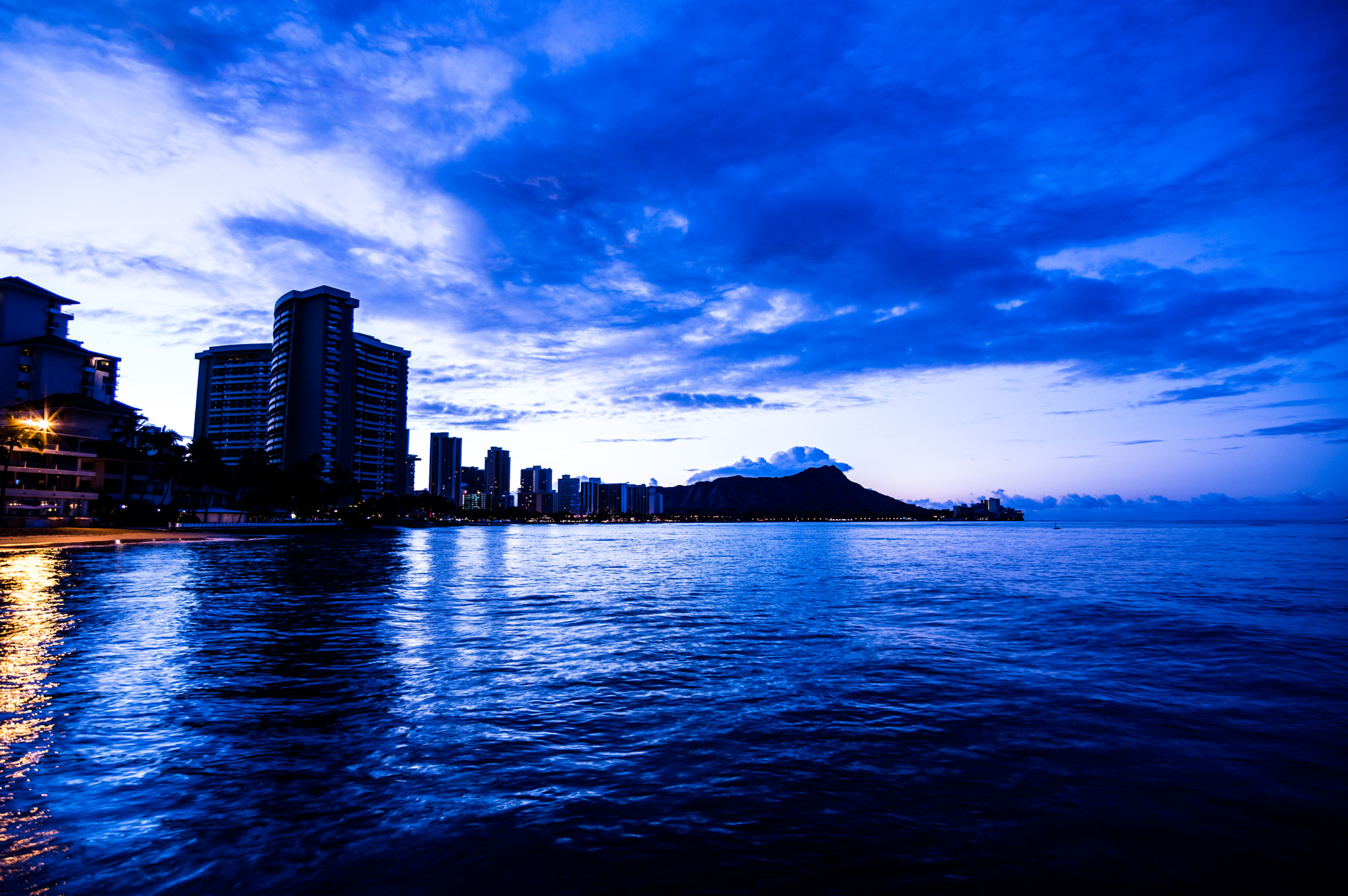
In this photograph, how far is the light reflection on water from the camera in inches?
290

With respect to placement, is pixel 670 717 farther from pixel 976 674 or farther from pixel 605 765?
pixel 976 674

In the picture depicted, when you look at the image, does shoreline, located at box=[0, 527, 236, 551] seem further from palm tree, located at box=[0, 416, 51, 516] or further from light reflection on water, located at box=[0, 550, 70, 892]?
light reflection on water, located at box=[0, 550, 70, 892]

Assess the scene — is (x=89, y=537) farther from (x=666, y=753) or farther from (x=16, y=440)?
(x=666, y=753)

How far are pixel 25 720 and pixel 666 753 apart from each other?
12905mm

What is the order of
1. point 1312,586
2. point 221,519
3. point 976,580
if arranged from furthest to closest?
point 221,519
point 976,580
point 1312,586

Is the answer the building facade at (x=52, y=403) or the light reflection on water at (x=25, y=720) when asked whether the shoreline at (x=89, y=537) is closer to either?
the building facade at (x=52, y=403)

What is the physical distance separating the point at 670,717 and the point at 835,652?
29.5 feet

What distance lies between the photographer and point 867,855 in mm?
7727

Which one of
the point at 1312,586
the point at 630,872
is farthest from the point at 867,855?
the point at 1312,586

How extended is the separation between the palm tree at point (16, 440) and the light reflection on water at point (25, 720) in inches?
3376

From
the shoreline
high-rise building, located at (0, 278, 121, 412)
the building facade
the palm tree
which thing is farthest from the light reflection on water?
high-rise building, located at (0, 278, 121, 412)

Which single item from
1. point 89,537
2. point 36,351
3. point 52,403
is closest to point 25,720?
point 89,537

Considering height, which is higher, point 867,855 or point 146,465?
point 146,465

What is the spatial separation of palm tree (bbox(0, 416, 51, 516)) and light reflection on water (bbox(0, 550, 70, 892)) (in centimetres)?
8576
